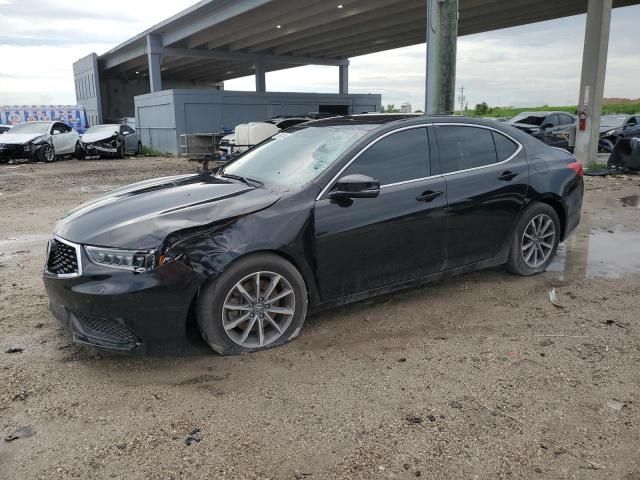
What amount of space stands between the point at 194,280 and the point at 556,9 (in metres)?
24.0

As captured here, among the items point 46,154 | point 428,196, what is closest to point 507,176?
point 428,196

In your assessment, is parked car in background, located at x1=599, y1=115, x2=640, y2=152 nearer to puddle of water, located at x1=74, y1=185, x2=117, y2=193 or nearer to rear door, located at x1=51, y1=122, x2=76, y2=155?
puddle of water, located at x1=74, y1=185, x2=117, y2=193

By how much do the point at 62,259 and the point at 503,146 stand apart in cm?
379

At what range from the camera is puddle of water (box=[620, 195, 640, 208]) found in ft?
29.9

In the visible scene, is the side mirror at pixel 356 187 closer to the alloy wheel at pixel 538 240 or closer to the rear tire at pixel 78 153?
the alloy wheel at pixel 538 240

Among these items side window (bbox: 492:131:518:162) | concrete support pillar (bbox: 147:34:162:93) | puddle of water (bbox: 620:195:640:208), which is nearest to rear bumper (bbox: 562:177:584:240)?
side window (bbox: 492:131:518:162)

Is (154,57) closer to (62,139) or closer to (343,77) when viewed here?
(62,139)

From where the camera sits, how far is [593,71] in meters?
14.1

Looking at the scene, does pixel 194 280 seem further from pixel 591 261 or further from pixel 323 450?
pixel 591 261

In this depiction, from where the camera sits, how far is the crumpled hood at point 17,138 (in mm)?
18562

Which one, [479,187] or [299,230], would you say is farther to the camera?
[479,187]

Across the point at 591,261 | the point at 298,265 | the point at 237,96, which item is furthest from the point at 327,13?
the point at 298,265

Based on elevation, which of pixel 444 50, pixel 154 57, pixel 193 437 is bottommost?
pixel 193 437

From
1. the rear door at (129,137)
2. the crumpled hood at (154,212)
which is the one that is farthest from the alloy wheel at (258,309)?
the rear door at (129,137)
